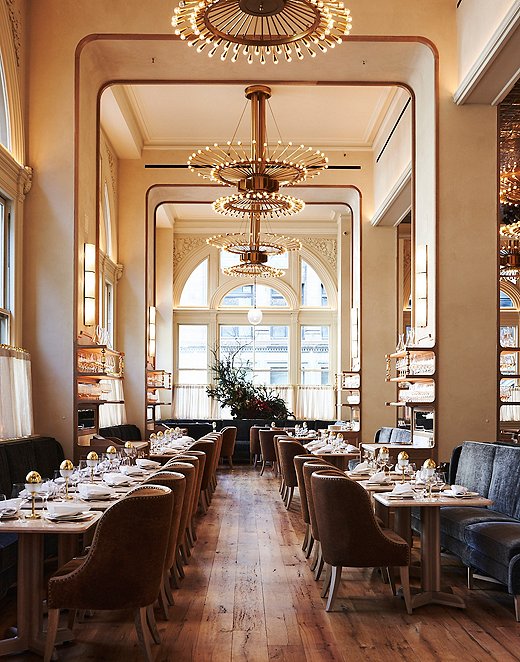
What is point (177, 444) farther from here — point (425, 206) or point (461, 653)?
point (461, 653)

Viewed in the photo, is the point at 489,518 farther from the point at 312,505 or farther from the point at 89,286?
the point at 89,286

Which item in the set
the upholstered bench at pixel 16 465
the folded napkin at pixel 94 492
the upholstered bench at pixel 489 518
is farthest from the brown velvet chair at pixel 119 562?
the upholstered bench at pixel 489 518

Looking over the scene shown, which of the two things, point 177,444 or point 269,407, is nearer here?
point 177,444

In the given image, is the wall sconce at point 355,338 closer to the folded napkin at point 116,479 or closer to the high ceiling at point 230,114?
the high ceiling at point 230,114

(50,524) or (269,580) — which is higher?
(50,524)

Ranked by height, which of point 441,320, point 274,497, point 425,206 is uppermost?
point 425,206

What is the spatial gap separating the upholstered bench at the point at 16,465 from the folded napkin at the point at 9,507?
2.31ft

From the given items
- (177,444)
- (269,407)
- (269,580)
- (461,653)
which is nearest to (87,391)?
(177,444)

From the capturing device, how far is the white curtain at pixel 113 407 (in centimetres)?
1241

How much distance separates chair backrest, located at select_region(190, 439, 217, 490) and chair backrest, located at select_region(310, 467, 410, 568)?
4501mm

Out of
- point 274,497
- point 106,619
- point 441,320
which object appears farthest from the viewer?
point 274,497

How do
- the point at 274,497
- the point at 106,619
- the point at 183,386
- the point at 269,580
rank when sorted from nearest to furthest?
the point at 106,619
the point at 269,580
the point at 274,497
the point at 183,386

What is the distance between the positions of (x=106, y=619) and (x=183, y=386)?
15.3 m

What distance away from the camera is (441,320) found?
8.97 metres
